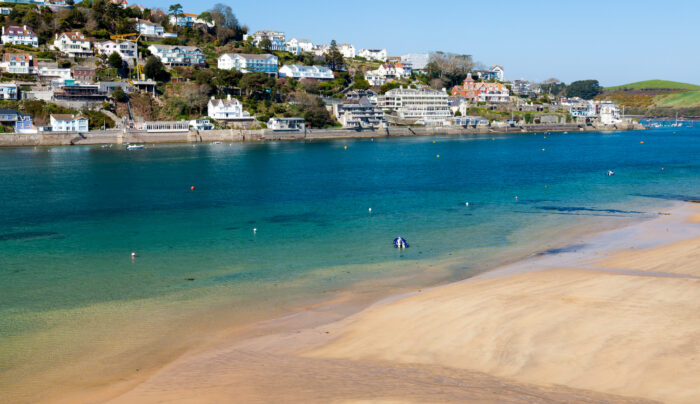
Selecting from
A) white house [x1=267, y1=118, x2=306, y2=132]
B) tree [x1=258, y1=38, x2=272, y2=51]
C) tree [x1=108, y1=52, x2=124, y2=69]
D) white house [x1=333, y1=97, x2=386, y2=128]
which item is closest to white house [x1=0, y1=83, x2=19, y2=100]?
tree [x1=108, y1=52, x2=124, y2=69]

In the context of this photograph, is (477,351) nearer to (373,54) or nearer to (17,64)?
(17,64)

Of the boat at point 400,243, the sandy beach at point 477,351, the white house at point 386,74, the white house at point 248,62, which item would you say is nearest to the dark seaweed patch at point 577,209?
the boat at point 400,243

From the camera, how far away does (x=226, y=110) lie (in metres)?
86.5

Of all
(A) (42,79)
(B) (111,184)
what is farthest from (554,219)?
(A) (42,79)

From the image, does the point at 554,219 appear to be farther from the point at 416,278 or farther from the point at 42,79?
the point at 42,79

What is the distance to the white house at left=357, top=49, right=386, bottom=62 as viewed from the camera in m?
156

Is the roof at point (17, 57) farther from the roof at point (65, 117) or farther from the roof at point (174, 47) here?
the roof at point (174, 47)

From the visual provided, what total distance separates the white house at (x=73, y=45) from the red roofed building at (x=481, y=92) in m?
79.4

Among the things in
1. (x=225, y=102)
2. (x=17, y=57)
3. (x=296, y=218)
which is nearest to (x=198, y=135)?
(x=225, y=102)

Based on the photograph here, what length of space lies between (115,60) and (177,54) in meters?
11.9

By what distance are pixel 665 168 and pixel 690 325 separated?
48.6m

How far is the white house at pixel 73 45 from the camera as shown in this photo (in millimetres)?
92562

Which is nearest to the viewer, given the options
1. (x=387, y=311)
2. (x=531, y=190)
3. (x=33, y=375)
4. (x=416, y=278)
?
(x=33, y=375)

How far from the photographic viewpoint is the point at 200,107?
289ft
